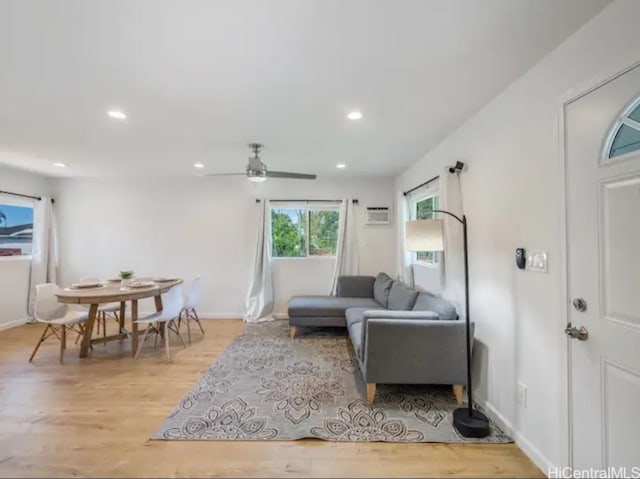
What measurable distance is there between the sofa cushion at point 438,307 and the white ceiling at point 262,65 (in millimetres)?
1652

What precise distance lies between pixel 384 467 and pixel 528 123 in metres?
2.28

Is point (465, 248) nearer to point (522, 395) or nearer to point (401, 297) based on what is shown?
point (522, 395)

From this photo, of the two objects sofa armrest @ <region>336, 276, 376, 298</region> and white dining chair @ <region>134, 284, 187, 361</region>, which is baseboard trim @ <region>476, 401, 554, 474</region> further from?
white dining chair @ <region>134, 284, 187, 361</region>

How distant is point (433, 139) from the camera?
3.32 meters

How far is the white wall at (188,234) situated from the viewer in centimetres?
534

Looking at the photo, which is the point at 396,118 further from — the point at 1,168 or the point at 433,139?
the point at 1,168

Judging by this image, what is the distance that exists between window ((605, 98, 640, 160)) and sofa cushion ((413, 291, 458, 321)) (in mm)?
1629

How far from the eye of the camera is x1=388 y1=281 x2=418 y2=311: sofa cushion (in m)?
3.48

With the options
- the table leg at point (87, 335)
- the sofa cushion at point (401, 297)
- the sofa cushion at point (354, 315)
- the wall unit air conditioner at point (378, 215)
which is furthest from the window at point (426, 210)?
the table leg at point (87, 335)

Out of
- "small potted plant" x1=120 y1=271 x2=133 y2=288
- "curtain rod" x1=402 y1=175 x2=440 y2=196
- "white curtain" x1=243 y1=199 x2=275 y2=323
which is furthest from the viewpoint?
"white curtain" x1=243 y1=199 x2=275 y2=323

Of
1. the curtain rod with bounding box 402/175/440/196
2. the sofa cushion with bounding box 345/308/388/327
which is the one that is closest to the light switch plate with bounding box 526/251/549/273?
the curtain rod with bounding box 402/175/440/196

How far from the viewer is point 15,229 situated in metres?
4.85

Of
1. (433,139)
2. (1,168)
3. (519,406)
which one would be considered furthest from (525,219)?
(1,168)

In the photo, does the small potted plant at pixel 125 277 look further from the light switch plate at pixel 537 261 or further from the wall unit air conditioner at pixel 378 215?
the light switch plate at pixel 537 261
